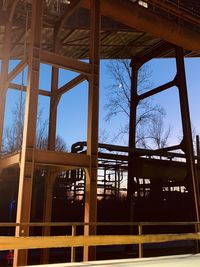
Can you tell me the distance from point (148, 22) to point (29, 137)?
6.92m

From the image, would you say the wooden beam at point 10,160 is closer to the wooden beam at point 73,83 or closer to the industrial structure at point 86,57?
the industrial structure at point 86,57

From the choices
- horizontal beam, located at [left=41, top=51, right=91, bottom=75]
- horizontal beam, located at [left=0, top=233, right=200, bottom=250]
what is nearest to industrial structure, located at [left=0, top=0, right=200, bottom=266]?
horizontal beam, located at [left=41, top=51, right=91, bottom=75]

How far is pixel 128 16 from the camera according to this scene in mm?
12656

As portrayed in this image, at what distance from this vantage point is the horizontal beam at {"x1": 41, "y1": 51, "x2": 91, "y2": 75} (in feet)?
32.0

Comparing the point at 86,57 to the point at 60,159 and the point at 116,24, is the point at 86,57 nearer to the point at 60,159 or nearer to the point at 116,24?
the point at 116,24

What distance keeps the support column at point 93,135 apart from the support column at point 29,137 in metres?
1.77

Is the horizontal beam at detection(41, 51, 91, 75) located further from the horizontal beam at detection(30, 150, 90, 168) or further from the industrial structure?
the horizontal beam at detection(30, 150, 90, 168)

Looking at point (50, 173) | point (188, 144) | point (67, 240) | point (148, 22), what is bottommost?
point (67, 240)

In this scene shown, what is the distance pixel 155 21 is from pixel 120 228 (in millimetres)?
14119

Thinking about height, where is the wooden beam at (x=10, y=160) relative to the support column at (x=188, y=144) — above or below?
below

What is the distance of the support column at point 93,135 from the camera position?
9.75 meters

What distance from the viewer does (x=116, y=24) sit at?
53.9ft

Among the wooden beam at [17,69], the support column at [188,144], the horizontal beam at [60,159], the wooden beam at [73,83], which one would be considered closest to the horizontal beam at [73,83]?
the wooden beam at [73,83]

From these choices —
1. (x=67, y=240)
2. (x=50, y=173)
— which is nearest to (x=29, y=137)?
(x=50, y=173)
